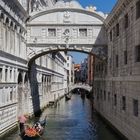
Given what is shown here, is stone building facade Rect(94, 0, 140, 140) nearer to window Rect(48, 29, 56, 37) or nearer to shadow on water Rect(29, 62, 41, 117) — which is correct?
window Rect(48, 29, 56, 37)

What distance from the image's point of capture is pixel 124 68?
1545 centimetres

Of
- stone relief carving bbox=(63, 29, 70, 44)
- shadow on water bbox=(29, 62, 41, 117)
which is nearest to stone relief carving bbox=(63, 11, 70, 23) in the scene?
stone relief carving bbox=(63, 29, 70, 44)

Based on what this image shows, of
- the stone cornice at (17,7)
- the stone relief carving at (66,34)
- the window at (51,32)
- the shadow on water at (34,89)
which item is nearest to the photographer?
the stone cornice at (17,7)

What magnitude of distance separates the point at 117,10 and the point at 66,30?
4854 millimetres

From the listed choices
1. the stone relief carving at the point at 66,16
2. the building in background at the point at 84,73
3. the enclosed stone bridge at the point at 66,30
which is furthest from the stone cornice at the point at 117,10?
the building in background at the point at 84,73

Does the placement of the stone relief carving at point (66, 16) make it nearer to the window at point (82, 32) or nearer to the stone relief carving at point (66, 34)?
the stone relief carving at point (66, 34)

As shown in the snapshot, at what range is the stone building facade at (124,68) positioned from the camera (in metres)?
13.1

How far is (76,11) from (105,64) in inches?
132

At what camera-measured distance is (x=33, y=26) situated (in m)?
21.4

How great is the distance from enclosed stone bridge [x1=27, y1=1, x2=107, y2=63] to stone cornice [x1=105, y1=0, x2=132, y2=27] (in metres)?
1.25

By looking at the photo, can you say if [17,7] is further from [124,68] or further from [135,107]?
[135,107]

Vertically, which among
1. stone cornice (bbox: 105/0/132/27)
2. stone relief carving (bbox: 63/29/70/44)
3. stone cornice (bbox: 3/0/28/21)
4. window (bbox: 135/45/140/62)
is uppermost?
stone cornice (bbox: 3/0/28/21)

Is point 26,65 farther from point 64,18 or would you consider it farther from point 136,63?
point 136,63

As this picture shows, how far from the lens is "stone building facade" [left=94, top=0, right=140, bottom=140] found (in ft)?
43.0
